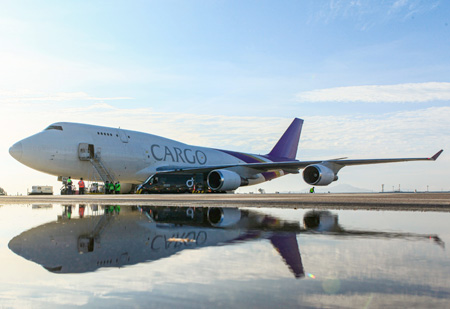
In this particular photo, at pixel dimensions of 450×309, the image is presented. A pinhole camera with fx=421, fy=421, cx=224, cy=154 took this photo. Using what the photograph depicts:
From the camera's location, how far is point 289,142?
4231 cm

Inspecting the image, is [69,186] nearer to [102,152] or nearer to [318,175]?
[102,152]

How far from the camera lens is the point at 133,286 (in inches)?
79.9

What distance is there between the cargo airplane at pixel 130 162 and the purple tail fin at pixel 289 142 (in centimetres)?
1314

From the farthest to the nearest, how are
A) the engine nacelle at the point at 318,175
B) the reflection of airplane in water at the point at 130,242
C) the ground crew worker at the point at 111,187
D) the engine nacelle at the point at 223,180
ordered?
the ground crew worker at the point at 111,187 → the engine nacelle at the point at 223,180 → the engine nacelle at the point at 318,175 → the reflection of airplane in water at the point at 130,242

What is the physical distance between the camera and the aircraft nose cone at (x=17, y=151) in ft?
72.3

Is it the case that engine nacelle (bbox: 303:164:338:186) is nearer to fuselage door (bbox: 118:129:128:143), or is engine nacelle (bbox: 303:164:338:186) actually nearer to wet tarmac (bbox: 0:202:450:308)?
fuselage door (bbox: 118:129:128:143)

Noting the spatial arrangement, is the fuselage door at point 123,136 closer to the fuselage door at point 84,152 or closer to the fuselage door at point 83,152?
the fuselage door at point 84,152

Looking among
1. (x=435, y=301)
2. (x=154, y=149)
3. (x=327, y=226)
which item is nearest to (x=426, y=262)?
(x=435, y=301)

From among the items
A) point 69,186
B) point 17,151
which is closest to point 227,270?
point 17,151

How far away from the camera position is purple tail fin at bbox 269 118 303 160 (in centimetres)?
4159

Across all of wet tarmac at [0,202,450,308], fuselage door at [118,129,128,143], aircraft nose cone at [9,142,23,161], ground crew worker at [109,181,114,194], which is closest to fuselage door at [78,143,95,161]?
ground crew worker at [109,181,114,194]

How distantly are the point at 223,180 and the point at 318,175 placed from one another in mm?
5281

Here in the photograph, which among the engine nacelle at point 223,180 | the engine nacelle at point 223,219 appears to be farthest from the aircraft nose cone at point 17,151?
the engine nacelle at point 223,219

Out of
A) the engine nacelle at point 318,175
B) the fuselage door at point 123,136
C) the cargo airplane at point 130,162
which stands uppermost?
the fuselage door at point 123,136
